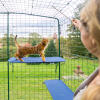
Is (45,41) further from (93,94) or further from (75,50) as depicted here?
(93,94)

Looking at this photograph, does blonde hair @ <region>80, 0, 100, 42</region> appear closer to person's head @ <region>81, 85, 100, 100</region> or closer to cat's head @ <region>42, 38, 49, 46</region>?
person's head @ <region>81, 85, 100, 100</region>

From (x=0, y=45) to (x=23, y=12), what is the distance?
0.76 meters

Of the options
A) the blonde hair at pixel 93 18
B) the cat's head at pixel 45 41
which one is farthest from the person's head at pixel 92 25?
the cat's head at pixel 45 41

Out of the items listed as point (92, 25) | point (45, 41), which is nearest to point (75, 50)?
point (45, 41)

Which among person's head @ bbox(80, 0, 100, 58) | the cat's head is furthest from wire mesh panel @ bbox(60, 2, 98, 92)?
person's head @ bbox(80, 0, 100, 58)

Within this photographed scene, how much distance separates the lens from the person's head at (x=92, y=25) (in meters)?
0.21

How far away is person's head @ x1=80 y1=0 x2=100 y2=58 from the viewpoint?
0.21 metres

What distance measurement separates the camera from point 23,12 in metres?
3.13

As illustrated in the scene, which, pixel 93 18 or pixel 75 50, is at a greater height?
pixel 93 18

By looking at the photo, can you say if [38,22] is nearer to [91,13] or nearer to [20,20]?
[20,20]

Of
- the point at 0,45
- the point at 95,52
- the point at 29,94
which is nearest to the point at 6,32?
the point at 0,45

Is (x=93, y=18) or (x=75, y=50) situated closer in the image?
(x=93, y=18)

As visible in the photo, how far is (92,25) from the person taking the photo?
0.70 feet

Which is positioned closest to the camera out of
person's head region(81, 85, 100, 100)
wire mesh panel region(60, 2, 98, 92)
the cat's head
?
person's head region(81, 85, 100, 100)
